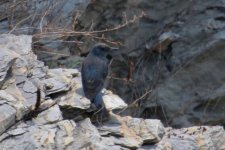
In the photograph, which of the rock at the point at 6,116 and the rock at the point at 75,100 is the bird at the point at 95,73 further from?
the rock at the point at 6,116

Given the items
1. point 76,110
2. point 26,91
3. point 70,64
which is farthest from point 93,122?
point 70,64

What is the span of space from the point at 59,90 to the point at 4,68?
21.6 inches

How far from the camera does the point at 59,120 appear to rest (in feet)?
20.1

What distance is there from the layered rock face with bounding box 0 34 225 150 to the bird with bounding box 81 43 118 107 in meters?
0.09

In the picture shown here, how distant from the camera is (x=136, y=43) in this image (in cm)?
884

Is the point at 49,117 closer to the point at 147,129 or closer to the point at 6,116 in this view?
the point at 6,116

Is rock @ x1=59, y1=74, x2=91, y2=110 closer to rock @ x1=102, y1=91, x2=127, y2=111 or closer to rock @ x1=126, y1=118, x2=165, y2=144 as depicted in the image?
rock @ x1=102, y1=91, x2=127, y2=111

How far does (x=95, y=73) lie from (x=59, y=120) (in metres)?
0.76

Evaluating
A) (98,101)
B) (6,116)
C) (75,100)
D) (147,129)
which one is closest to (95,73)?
(98,101)

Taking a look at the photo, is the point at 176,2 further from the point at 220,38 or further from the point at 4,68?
the point at 4,68

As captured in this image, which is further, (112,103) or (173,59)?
(173,59)

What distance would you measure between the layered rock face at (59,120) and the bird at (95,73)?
3.5 inches

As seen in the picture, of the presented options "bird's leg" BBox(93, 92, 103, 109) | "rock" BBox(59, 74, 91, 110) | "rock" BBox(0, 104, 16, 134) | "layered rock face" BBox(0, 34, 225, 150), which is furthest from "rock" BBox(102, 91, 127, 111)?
"rock" BBox(0, 104, 16, 134)

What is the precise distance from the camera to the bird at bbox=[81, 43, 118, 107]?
6.49 meters
